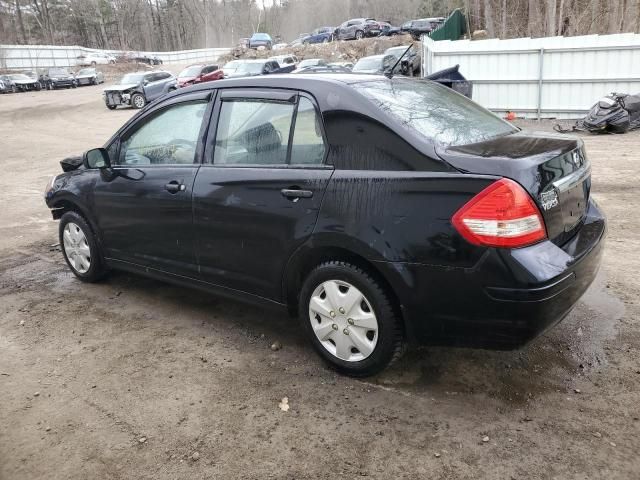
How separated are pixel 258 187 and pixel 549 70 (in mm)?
12759

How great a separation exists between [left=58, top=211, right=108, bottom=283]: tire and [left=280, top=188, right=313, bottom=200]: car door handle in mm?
2287

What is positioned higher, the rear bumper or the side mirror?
the side mirror

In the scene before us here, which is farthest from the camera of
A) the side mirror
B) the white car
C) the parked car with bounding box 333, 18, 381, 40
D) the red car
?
the white car

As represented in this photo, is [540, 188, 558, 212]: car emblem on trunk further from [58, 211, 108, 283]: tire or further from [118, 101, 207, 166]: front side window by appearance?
[58, 211, 108, 283]: tire

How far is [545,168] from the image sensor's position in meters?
2.73

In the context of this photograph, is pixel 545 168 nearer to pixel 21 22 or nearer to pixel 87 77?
pixel 87 77

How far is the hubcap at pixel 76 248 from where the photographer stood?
485cm

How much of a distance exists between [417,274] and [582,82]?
13.0 m

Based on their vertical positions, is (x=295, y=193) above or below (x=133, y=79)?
below

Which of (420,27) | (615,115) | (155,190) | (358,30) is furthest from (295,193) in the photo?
(358,30)

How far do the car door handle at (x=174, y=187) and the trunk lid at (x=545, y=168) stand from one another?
1.84m

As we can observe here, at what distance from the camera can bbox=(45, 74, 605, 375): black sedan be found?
103 inches

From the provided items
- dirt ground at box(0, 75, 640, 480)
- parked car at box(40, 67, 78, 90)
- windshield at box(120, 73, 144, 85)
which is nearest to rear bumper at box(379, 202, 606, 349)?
dirt ground at box(0, 75, 640, 480)

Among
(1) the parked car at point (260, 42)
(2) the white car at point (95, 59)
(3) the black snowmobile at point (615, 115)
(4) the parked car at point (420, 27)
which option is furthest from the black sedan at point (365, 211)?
(2) the white car at point (95, 59)
